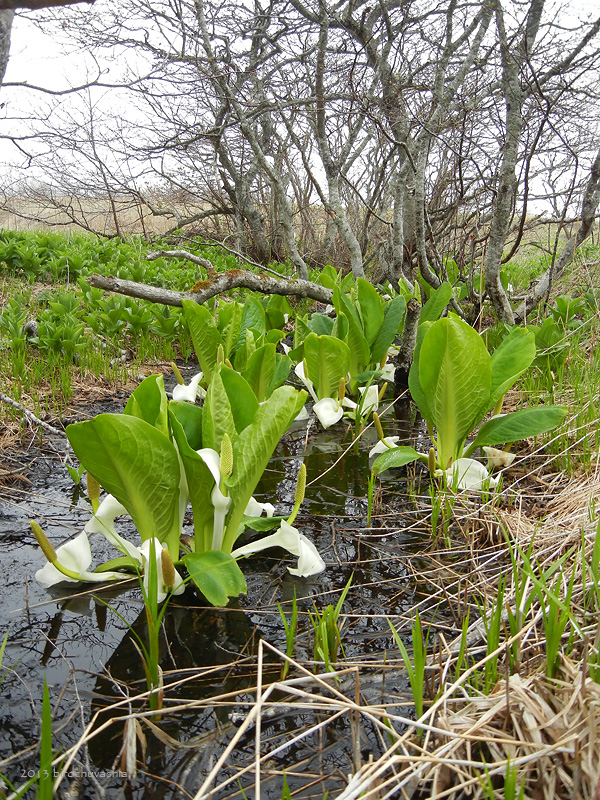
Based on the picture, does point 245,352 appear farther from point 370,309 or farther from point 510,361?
point 510,361

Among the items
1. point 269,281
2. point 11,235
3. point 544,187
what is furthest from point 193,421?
point 11,235

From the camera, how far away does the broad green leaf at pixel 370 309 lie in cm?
306

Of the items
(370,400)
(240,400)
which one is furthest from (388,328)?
(240,400)

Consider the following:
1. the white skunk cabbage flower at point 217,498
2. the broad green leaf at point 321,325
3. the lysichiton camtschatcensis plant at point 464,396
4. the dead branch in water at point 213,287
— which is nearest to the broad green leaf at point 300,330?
the broad green leaf at point 321,325

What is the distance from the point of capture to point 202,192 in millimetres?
9664

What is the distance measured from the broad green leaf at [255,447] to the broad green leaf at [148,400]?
239mm

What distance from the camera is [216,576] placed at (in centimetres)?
124

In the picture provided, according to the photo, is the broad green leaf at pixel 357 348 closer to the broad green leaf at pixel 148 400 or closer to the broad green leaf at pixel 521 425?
the broad green leaf at pixel 521 425

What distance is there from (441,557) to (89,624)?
3.05 feet

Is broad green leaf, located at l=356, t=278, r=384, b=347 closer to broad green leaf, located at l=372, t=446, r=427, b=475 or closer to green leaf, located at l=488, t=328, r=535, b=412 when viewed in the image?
green leaf, located at l=488, t=328, r=535, b=412

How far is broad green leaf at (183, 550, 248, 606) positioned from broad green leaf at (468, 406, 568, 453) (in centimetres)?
112

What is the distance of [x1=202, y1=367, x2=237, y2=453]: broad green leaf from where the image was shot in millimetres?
1430

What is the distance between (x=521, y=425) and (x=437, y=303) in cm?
134

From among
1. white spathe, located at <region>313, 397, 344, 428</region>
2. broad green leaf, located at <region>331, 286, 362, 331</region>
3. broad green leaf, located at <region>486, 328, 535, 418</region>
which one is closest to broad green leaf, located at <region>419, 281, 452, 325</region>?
broad green leaf, located at <region>331, 286, 362, 331</region>
